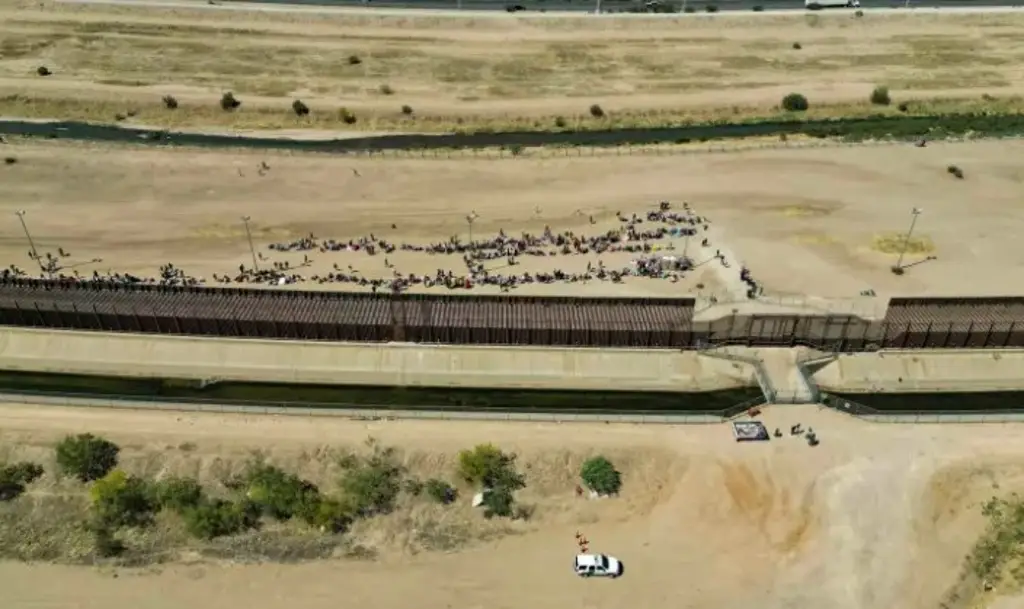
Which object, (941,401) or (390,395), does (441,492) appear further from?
(941,401)

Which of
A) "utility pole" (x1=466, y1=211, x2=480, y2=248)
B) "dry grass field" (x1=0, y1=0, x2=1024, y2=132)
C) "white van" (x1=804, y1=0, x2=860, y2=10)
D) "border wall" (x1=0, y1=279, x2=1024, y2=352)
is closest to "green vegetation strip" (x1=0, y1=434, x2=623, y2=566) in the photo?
"border wall" (x1=0, y1=279, x2=1024, y2=352)

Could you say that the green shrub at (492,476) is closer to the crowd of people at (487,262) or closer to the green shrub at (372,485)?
the green shrub at (372,485)

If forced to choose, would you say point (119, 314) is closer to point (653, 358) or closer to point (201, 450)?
point (201, 450)

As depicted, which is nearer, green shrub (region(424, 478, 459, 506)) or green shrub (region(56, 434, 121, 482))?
green shrub (region(424, 478, 459, 506))

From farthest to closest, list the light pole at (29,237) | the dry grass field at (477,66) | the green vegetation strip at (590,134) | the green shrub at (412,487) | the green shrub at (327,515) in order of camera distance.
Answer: the dry grass field at (477,66)
the green vegetation strip at (590,134)
the light pole at (29,237)
the green shrub at (412,487)
the green shrub at (327,515)

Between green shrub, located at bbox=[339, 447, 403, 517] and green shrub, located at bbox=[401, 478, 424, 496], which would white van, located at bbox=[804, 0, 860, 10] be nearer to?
green shrub, located at bbox=[339, 447, 403, 517]

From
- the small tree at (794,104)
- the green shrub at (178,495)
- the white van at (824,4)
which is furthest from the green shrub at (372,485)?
the white van at (824,4)

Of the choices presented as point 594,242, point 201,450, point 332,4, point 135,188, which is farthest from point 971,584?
point 332,4
